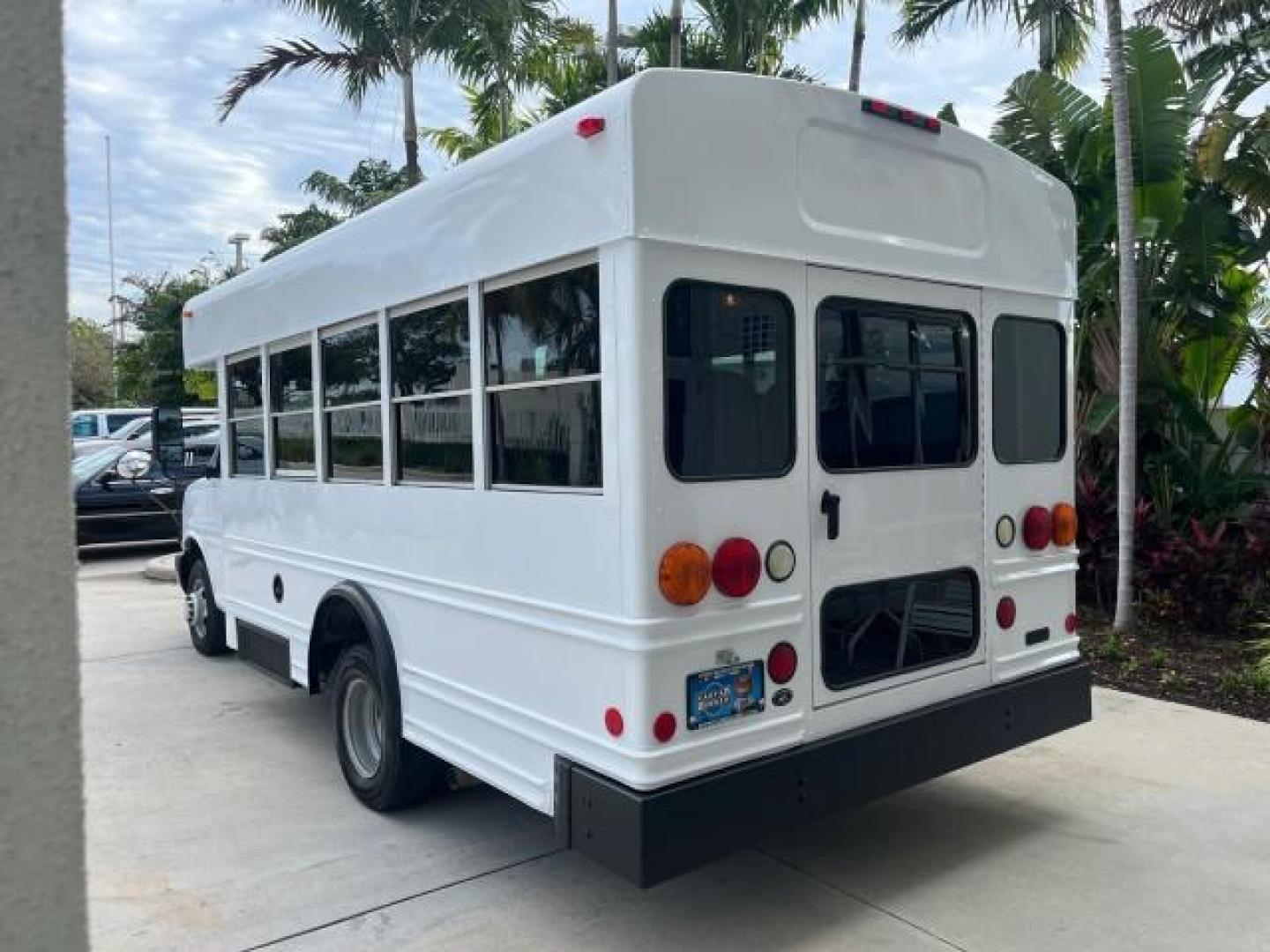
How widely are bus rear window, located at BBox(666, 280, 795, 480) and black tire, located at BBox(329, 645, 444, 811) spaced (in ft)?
6.49

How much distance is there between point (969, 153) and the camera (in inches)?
162

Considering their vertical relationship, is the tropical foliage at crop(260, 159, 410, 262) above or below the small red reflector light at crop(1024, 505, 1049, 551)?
above

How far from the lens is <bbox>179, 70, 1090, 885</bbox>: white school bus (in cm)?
313

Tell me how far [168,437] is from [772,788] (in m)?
5.73

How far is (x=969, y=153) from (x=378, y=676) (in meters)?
3.32

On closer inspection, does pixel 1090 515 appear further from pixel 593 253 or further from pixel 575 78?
pixel 575 78

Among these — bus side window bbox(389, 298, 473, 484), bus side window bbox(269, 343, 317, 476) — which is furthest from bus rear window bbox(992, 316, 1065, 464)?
bus side window bbox(269, 343, 317, 476)

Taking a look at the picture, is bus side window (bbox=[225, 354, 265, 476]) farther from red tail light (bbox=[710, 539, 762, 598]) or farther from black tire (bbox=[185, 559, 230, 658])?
red tail light (bbox=[710, 539, 762, 598])

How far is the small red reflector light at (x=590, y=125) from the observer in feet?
10.3

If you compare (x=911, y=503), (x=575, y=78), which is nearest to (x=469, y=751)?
(x=911, y=503)

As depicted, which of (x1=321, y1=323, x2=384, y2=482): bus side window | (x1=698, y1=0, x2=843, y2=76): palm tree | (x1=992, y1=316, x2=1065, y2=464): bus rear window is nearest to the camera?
(x1=992, y1=316, x2=1065, y2=464): bus rear window

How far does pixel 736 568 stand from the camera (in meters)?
3.28

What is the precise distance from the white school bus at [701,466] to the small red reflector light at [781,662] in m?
0.01

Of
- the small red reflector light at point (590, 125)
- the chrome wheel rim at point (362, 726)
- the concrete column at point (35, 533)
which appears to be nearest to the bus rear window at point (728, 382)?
the small red reflector light at point (590, 125)
